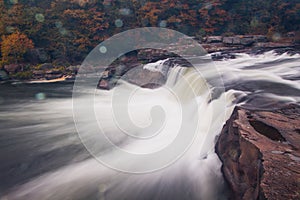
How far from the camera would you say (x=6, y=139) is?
21.3 ft

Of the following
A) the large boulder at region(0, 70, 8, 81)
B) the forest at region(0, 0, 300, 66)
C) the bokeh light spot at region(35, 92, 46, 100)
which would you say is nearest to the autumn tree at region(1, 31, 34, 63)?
the forest at region(0, 0, 300, 66)

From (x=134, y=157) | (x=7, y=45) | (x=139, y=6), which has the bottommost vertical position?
(x=134, y=157)

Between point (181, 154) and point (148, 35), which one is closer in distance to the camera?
point (181, 154)

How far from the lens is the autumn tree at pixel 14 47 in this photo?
19.4 meters

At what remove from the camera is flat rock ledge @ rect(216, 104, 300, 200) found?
2.45m

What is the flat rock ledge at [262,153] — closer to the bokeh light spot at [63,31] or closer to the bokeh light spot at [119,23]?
the bokeh light spot at [63,31]

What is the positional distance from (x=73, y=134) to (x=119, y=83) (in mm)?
8788

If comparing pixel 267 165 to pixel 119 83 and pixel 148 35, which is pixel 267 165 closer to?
pixel 119 83

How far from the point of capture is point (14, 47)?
19453 mm

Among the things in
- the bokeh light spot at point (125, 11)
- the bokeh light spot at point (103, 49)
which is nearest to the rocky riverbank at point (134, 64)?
the bokeh light spot at point (103, 49)

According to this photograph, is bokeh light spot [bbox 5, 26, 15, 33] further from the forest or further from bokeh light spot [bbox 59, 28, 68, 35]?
bokeh light spot [bbox 59, 28, 68, 35]

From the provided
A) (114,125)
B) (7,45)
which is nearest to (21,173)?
(114,125)

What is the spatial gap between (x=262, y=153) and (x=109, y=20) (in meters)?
26.5

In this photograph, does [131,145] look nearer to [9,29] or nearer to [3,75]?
[3,75]
